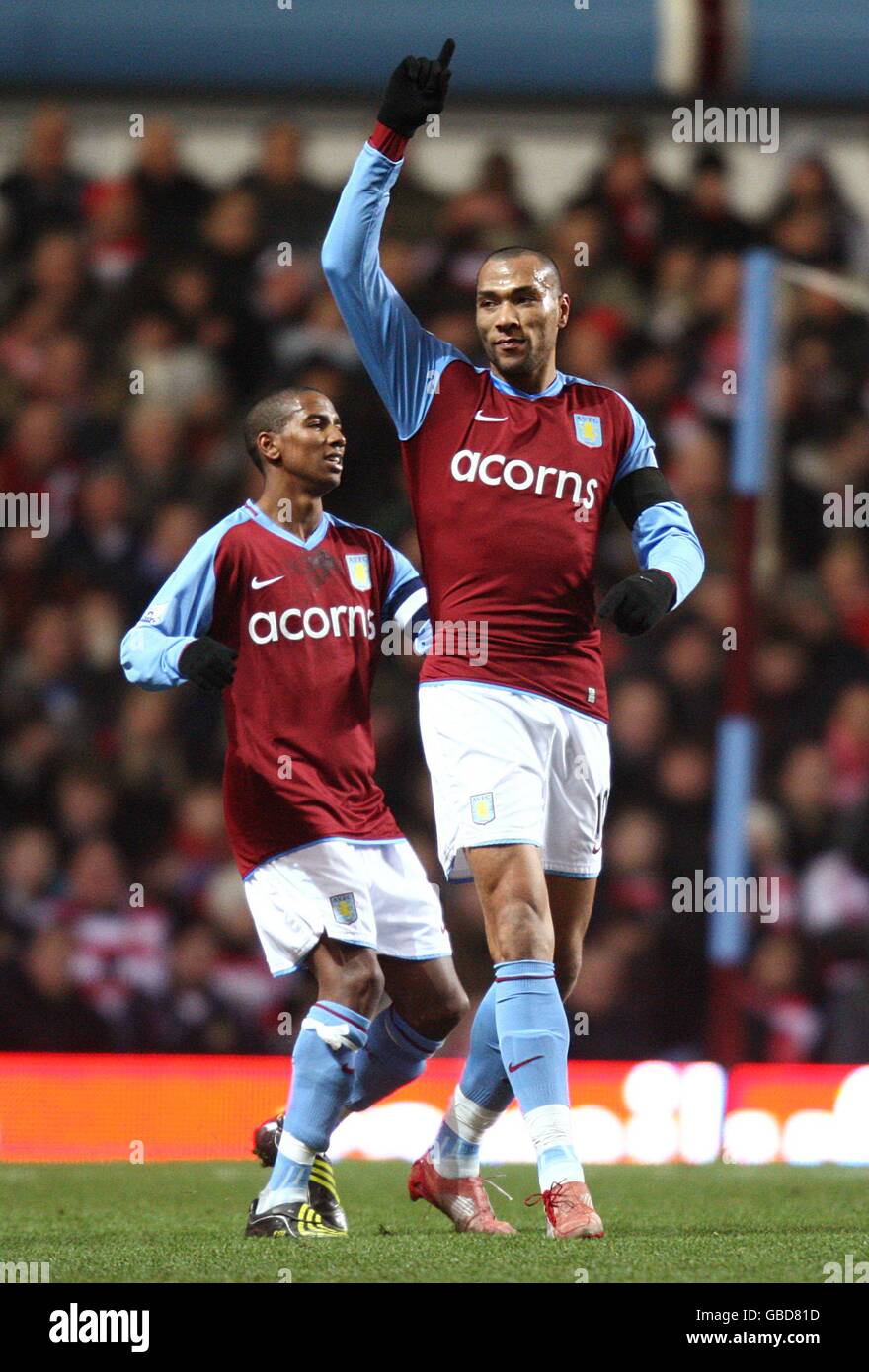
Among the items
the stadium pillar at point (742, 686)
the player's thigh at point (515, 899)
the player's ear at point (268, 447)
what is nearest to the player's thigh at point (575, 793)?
the player's thigh at point (515, 899)

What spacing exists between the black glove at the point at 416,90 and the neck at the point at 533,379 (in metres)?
0.62

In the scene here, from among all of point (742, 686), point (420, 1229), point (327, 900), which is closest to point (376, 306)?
point (327, 900)

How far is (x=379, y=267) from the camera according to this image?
16.3ft

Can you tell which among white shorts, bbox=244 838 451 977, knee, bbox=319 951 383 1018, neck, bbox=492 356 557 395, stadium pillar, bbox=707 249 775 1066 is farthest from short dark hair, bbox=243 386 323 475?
stadium pillar, bbox=707 249 775 1066

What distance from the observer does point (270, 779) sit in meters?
5.20

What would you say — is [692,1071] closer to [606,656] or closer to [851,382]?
[606,656]

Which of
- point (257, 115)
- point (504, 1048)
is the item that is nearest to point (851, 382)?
point (257, 115)

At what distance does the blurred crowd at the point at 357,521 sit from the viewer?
8898mm

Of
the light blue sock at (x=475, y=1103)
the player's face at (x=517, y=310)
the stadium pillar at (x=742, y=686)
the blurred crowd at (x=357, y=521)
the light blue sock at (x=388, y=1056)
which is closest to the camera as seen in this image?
the player's face at (x=517, y=310)

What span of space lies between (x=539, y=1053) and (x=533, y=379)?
5.11ft

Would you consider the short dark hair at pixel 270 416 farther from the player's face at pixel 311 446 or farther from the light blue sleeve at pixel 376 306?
the light blue sleeve at pixel 376 306

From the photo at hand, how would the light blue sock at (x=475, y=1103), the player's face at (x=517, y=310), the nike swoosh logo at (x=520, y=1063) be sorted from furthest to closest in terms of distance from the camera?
the light blue sock at (x=475, y=1103), the player's face at (x=517, y=310), the nike swoosh logo at (x=520, y=1063)

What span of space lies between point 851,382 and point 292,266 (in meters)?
2.68

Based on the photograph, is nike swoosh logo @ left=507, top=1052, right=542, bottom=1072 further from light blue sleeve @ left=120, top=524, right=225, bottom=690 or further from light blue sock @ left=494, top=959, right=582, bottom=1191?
light blue sleeve @ left=120, top=524, right=225, bottom=690
